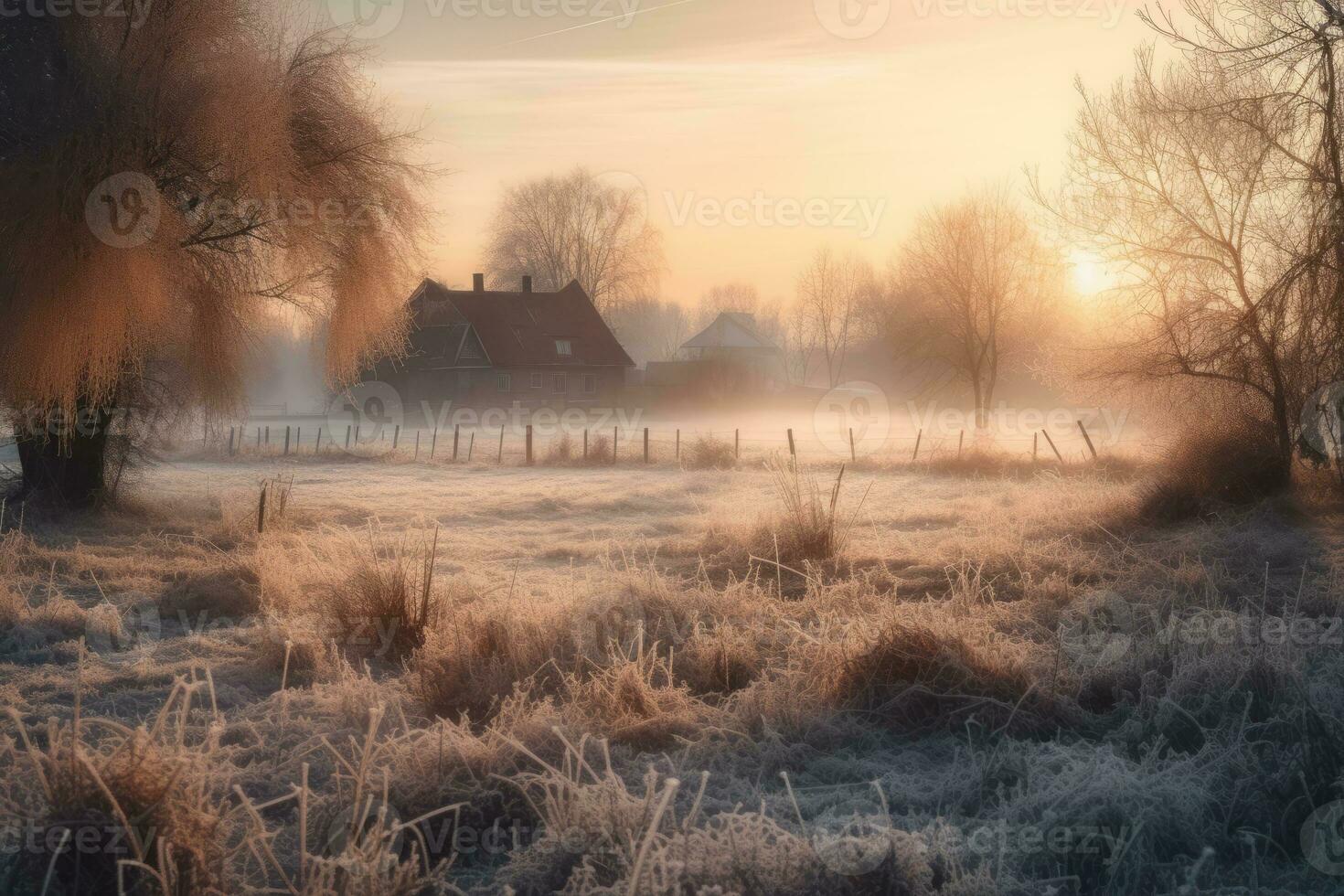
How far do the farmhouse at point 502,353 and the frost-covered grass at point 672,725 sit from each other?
3661cm

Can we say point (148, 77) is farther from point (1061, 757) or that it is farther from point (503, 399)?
point (503, 399)

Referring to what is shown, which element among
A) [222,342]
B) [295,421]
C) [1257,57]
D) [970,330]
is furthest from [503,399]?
[1257,57]

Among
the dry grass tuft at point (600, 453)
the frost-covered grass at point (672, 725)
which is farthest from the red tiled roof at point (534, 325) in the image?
the frost-covered grass at point (672, 725)

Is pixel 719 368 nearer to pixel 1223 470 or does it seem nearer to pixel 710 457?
pixel 710 457

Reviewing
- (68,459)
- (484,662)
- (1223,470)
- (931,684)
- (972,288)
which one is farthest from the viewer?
(972,288)

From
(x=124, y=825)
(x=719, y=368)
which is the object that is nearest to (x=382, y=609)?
(x=124, y=825)

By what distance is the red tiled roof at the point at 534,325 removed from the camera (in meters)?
46.6

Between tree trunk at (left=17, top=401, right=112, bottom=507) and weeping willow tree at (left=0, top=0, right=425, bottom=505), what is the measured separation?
0.08 feet

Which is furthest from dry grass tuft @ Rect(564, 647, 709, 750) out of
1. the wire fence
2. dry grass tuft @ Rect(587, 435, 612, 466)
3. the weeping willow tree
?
dry grass tuft @ Rect(587, 435, 612, 466)

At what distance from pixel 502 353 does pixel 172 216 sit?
34559 millimetres

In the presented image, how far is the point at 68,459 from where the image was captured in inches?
527

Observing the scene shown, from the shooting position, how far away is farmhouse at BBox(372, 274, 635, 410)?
46438 mm

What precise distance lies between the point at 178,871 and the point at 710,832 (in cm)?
191

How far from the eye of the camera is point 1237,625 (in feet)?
21.2
